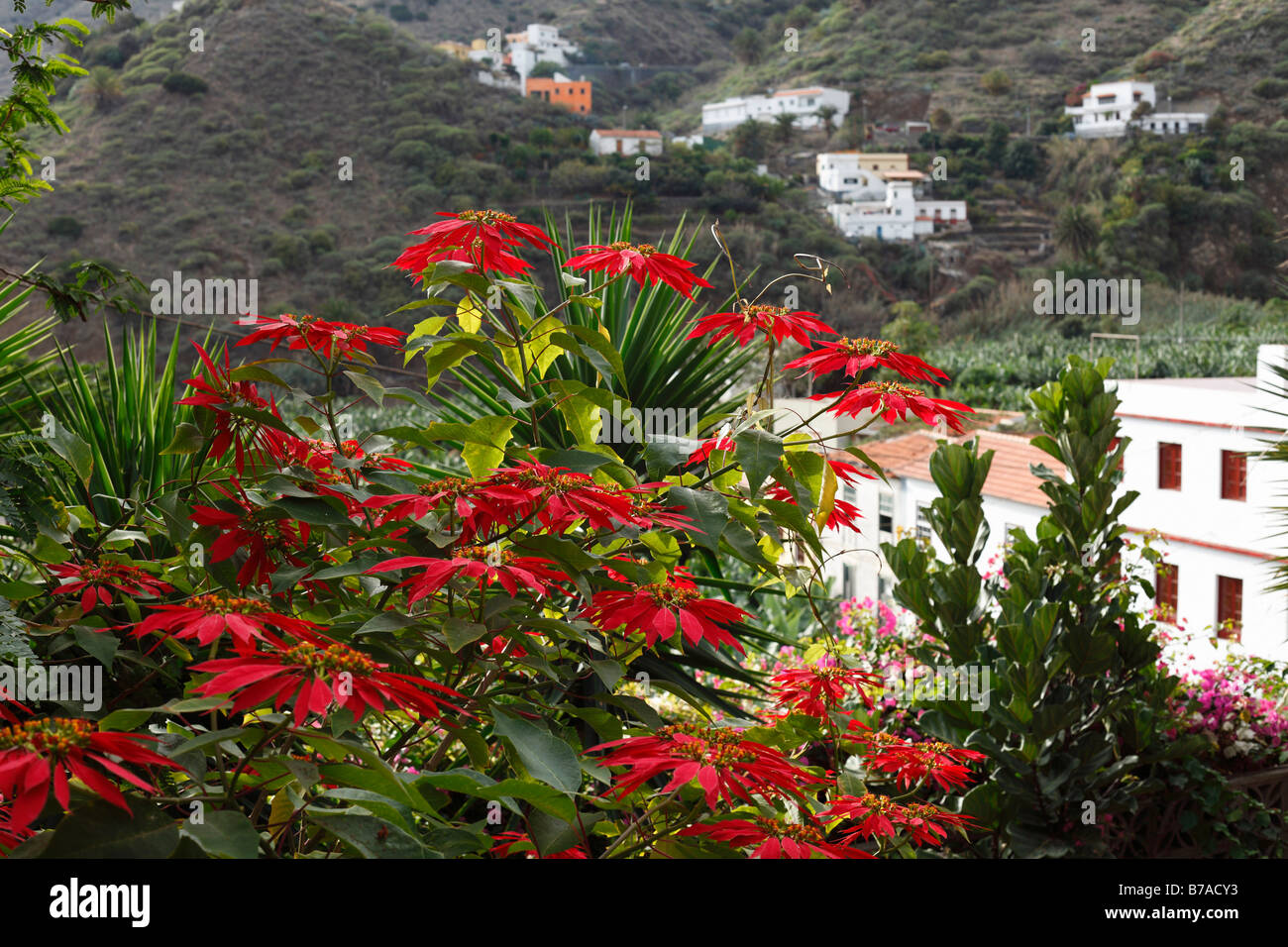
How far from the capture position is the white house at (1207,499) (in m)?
9.56

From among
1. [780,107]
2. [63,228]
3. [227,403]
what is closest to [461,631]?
[227,403]

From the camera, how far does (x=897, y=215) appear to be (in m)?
33.2

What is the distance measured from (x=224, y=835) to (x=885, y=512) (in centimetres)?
1490

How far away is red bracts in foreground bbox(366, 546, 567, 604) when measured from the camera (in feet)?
2.39

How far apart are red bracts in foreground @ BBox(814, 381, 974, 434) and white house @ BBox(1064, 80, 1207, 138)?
38.2 m

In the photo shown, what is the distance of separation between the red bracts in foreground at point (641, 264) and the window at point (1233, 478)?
10668 millimetres

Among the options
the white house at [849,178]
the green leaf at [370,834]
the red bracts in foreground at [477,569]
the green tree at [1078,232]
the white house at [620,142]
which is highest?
the white house at [620,142]

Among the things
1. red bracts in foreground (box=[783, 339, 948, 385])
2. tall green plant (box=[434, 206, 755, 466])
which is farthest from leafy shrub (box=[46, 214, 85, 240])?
red bracts in foreground (box=[783, 339, 948, 385])

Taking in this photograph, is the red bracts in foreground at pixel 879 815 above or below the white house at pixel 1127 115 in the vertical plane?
below

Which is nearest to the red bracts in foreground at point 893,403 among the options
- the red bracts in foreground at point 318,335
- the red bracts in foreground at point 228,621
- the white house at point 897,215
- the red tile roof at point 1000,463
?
the red bracts in foreground at point 318,335

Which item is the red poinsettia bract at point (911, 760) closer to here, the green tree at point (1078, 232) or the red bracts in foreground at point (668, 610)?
the red bracts in foreground at point (668, 610)

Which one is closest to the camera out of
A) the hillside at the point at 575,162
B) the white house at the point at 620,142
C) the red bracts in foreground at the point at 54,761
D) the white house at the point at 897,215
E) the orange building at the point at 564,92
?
the red bracts in foreground at the point at 54,761

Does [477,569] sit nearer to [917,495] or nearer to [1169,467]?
[1169,467]

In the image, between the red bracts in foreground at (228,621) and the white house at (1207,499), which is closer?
the red bracts in foreground at (228,621)
